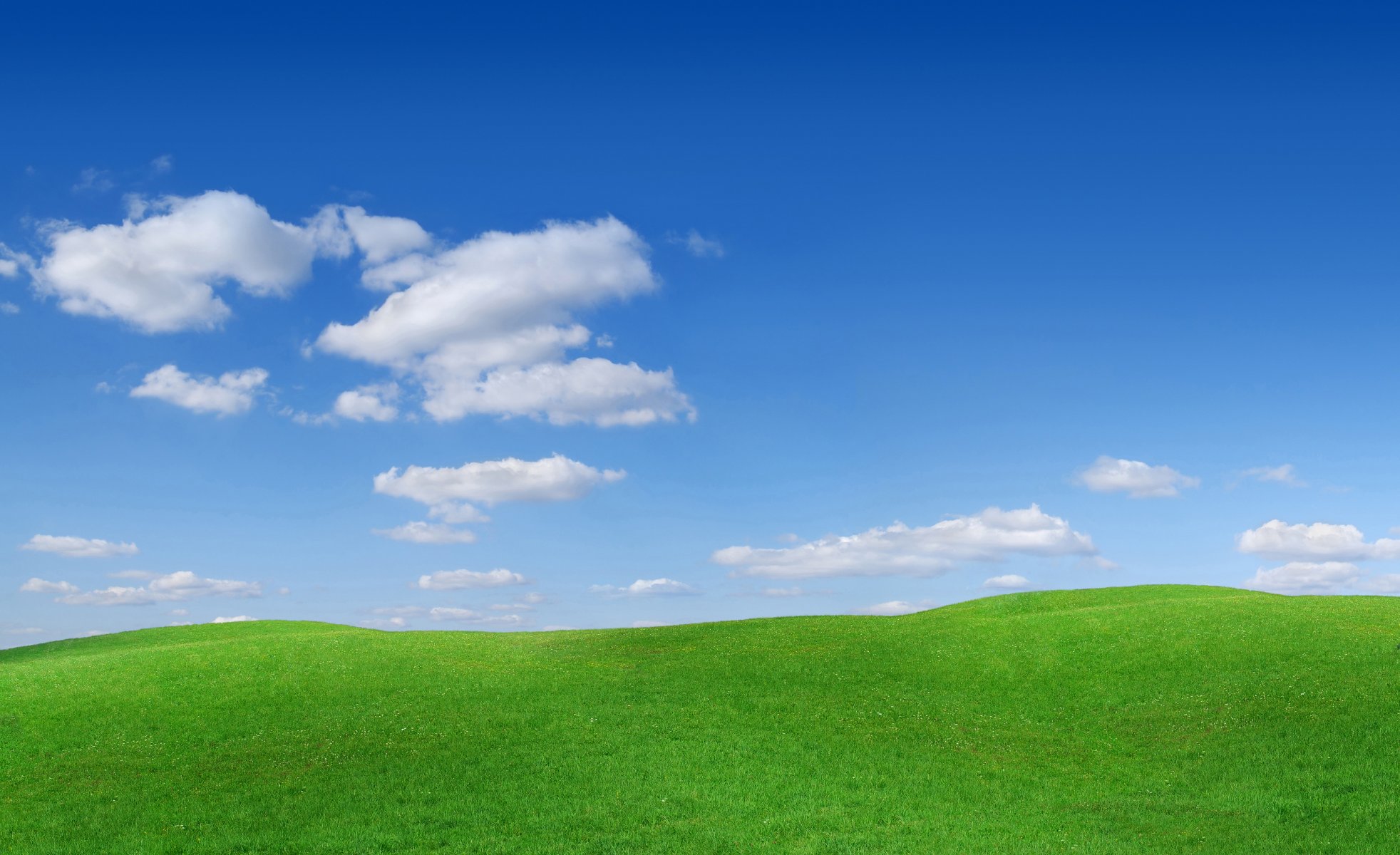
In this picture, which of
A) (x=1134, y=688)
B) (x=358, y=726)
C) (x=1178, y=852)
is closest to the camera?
(x=1178, y=852)

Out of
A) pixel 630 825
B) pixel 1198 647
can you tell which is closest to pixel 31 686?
pixel 630 825

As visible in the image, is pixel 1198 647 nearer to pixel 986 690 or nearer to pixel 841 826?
pixel 986 690

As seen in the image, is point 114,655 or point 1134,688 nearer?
point 1134,688

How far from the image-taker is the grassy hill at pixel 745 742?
30422 millimetres

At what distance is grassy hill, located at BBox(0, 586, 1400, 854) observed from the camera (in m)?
30.4

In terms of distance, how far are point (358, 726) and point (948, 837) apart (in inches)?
997

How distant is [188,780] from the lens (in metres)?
35.8

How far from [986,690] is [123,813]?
37317mm

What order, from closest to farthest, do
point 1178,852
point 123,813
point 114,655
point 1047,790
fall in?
point 1178,852 < point 123,813 < point 1047,790 < point 114,655

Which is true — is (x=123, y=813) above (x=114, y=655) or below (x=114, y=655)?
below

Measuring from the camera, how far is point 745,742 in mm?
38031

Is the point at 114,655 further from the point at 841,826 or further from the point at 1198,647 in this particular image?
the point at 1198,647

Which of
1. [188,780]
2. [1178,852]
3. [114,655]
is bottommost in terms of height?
[1178,852]

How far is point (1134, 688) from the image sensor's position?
151 feet
